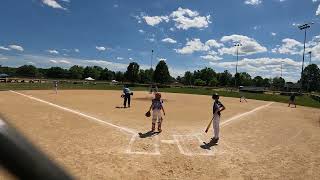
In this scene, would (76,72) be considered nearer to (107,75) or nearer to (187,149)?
(107,75)

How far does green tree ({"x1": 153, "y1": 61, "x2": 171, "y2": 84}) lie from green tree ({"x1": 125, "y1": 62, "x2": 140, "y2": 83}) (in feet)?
39.6

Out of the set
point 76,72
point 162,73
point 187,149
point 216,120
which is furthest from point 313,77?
point 187,149

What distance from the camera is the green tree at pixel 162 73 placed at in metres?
108

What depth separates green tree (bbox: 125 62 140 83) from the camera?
118 m

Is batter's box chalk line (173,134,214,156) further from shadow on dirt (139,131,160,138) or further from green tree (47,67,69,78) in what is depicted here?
green tree (47,67,69,78)

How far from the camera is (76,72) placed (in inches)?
6594

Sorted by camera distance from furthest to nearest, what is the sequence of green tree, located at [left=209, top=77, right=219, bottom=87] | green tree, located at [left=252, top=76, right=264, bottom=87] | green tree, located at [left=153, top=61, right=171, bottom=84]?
1. green tree, located at [left=252, top=76, right=264, bottom=87]
2. green tree, located at [left=209, top=77, right=219, bottom=87]
3. green tree, located at [left=153, top=61, right=171, bottom=84]

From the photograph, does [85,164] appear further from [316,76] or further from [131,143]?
[316,76]

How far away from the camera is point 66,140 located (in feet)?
38.7

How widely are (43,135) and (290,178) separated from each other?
876 centimetres

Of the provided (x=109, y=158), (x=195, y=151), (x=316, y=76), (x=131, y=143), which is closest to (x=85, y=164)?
(x=109, y=158)

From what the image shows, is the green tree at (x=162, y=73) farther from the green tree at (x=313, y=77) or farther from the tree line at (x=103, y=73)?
the green tree at (x=313, y=77)

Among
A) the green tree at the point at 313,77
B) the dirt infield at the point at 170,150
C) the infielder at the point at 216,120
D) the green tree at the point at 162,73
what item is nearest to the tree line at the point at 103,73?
the green tree at the point at 162,73

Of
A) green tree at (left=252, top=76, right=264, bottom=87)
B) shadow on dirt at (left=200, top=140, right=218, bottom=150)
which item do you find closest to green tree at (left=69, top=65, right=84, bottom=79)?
green tree at (left=252, top=76, right=264, bottom=87)
